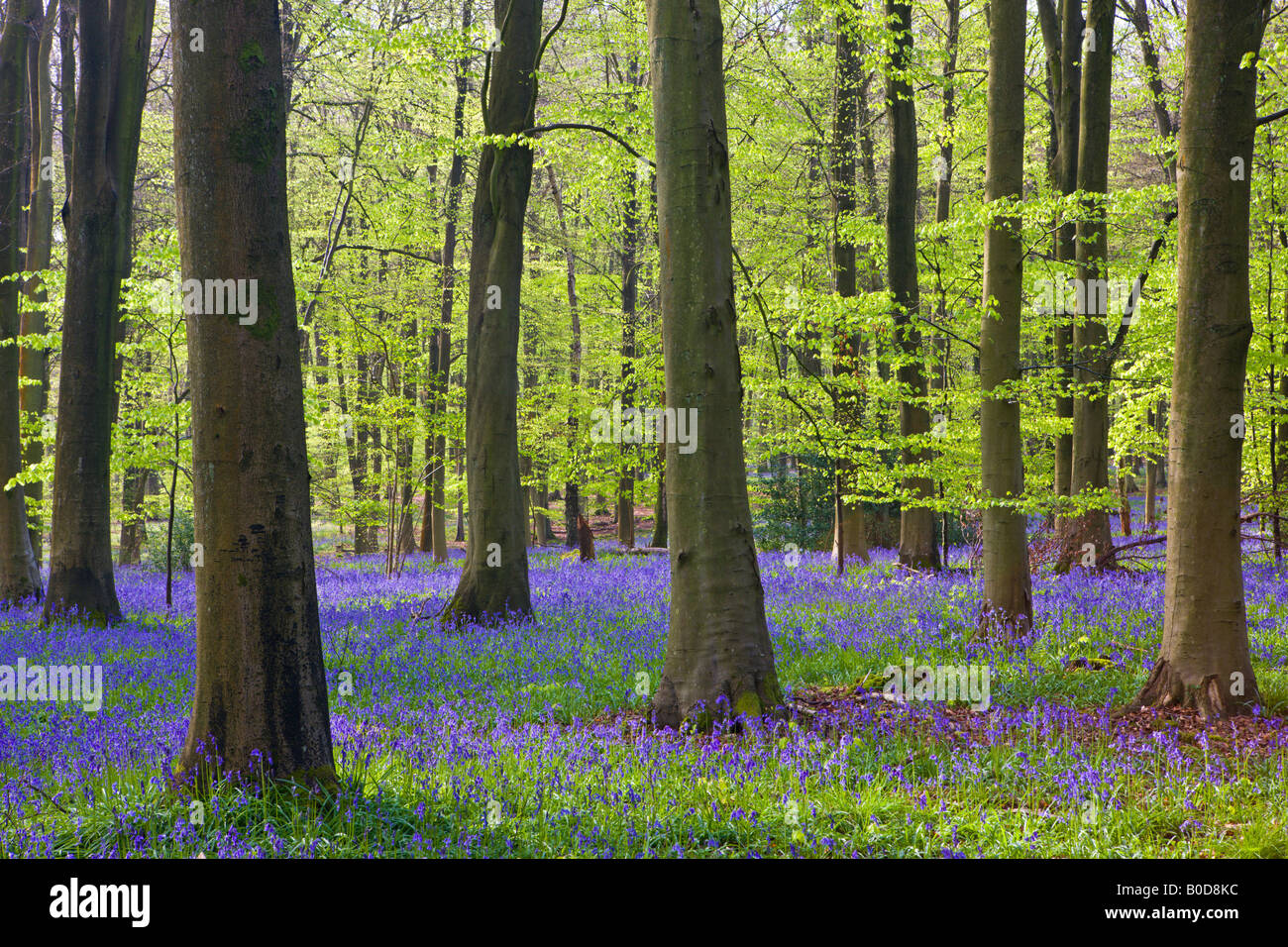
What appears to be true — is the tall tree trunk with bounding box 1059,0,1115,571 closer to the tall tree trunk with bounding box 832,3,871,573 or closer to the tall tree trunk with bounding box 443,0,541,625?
the tall tree trunk with bounding box 832,3,871,573

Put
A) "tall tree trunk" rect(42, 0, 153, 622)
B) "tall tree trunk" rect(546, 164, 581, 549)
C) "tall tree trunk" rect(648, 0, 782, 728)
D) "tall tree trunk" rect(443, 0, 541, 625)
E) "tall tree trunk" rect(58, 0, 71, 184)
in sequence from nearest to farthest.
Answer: "tall tree trunk" rect(648, 0, 782, 728)
"tall tree trunk" rect(443, 0, 541, 625)
"tall tree trunk" rect(42, 0, 153, 622)
"tall tree trunk" rect(58, 0, 71, 184)
"tall tree trunk" rect(546, 164, 581, 549)

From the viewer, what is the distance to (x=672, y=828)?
3.65 m

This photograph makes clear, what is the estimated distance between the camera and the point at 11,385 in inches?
484

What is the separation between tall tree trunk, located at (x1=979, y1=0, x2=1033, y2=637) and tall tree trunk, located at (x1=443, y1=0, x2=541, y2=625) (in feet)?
16.9

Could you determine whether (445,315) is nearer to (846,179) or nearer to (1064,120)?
(846,179)

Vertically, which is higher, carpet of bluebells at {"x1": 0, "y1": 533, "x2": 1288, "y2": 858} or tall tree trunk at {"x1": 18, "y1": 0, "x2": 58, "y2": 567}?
tall tree trunk at {"x1": 18, "y1": 0, "x2": 58, "y2": 567}

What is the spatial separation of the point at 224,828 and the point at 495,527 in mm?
6432

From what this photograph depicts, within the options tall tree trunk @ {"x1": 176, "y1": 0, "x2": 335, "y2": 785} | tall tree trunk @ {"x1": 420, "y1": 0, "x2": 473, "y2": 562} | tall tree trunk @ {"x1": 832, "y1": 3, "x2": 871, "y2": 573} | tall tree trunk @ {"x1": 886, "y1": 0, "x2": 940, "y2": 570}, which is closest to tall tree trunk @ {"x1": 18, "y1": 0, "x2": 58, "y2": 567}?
tall tree trunk @ {"x1": 420, "y1": 0, "x2": 473, "y2": 562}

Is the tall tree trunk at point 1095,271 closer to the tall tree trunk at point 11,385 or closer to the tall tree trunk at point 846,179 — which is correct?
the tall tree trunk at point 846,179

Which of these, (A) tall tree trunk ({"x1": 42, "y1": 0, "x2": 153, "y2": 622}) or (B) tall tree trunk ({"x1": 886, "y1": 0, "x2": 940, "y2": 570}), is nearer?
(A) tall tree trunk ({"x1": 42, "y1": 0, "x2": 153, "y2": 622})

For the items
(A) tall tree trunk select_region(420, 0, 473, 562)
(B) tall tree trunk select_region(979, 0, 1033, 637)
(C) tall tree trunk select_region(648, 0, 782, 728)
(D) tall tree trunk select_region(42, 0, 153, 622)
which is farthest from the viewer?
(A) tall tree trunk select_region(420, 0, 473, 562)

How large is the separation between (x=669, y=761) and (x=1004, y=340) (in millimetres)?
5596

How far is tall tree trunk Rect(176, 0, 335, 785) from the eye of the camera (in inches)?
145

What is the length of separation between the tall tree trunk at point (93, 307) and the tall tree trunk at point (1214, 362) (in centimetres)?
1103
